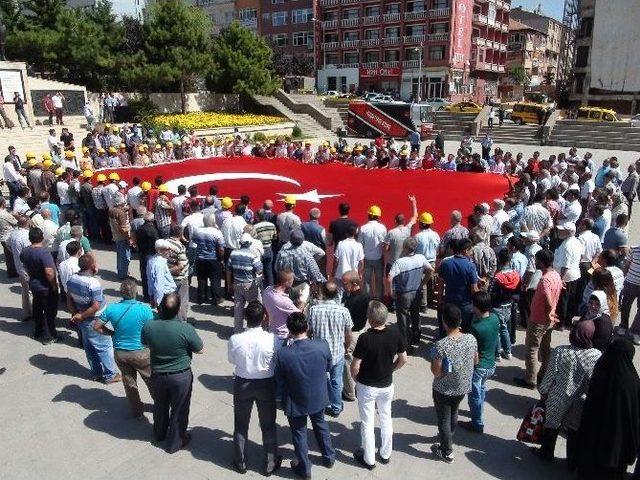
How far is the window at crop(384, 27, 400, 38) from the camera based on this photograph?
5784 cm

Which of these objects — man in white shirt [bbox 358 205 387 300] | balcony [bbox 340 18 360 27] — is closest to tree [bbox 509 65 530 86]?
balcony [bbox 340 18 360 27]

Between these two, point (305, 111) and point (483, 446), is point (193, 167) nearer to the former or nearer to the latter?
point (483, 446)

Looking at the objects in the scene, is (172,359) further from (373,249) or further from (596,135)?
(596,135)

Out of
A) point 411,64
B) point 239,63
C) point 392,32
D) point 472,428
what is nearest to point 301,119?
point 239,63

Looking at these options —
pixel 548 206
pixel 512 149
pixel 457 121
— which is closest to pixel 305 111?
pixel 457 121

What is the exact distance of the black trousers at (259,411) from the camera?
4676 millimetres

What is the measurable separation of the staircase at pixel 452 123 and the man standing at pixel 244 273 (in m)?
29.7

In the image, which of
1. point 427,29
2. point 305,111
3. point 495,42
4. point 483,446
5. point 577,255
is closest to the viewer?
point 483,446

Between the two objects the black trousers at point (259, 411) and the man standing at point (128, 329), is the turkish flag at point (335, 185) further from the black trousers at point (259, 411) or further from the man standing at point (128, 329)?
the black trousers at point (259, 411)

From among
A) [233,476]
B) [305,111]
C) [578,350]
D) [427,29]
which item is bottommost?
[233,476]

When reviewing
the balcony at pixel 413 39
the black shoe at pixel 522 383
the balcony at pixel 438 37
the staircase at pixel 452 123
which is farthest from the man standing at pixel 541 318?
the balcony at pixel 413 39

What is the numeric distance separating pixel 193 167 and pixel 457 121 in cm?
2403

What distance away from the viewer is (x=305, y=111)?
3931 centimetres

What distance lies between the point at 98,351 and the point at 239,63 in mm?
32828
